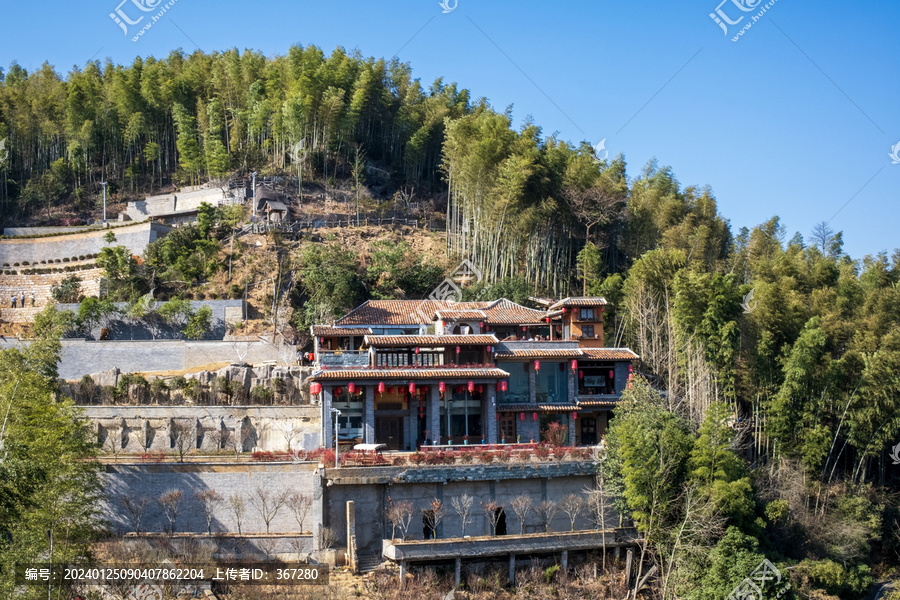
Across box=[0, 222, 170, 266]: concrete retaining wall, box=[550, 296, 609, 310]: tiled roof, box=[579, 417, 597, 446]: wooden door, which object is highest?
box=[0, 222, 170, 266]: concrete retaining wall

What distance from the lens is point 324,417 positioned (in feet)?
85.3

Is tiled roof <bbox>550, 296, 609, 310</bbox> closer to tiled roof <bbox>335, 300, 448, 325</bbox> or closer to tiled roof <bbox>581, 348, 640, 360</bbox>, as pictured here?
tiled roof <bbox>581, 348, 640, 360</bbox>

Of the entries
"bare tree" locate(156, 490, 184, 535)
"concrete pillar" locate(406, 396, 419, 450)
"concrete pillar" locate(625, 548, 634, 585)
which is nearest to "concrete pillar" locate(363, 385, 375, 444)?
"concrete pillar" locate(406, 396, 419, 450)

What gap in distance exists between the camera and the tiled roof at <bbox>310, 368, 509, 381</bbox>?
84.7 ft

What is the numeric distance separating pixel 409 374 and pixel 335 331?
13.9 ft

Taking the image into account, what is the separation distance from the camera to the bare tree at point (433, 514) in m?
23.0

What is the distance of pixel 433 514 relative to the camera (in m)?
23.2

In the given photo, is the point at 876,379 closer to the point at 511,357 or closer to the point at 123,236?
the point at 511,357

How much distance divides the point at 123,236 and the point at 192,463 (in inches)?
979

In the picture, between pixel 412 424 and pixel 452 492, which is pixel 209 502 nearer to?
pixel 452 492

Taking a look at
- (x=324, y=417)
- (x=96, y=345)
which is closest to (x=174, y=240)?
(x=96, y=345)

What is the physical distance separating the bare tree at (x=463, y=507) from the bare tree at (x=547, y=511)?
188 cm

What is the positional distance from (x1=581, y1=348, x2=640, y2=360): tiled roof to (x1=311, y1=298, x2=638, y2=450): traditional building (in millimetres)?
34

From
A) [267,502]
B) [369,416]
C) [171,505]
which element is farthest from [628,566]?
[171,505]
